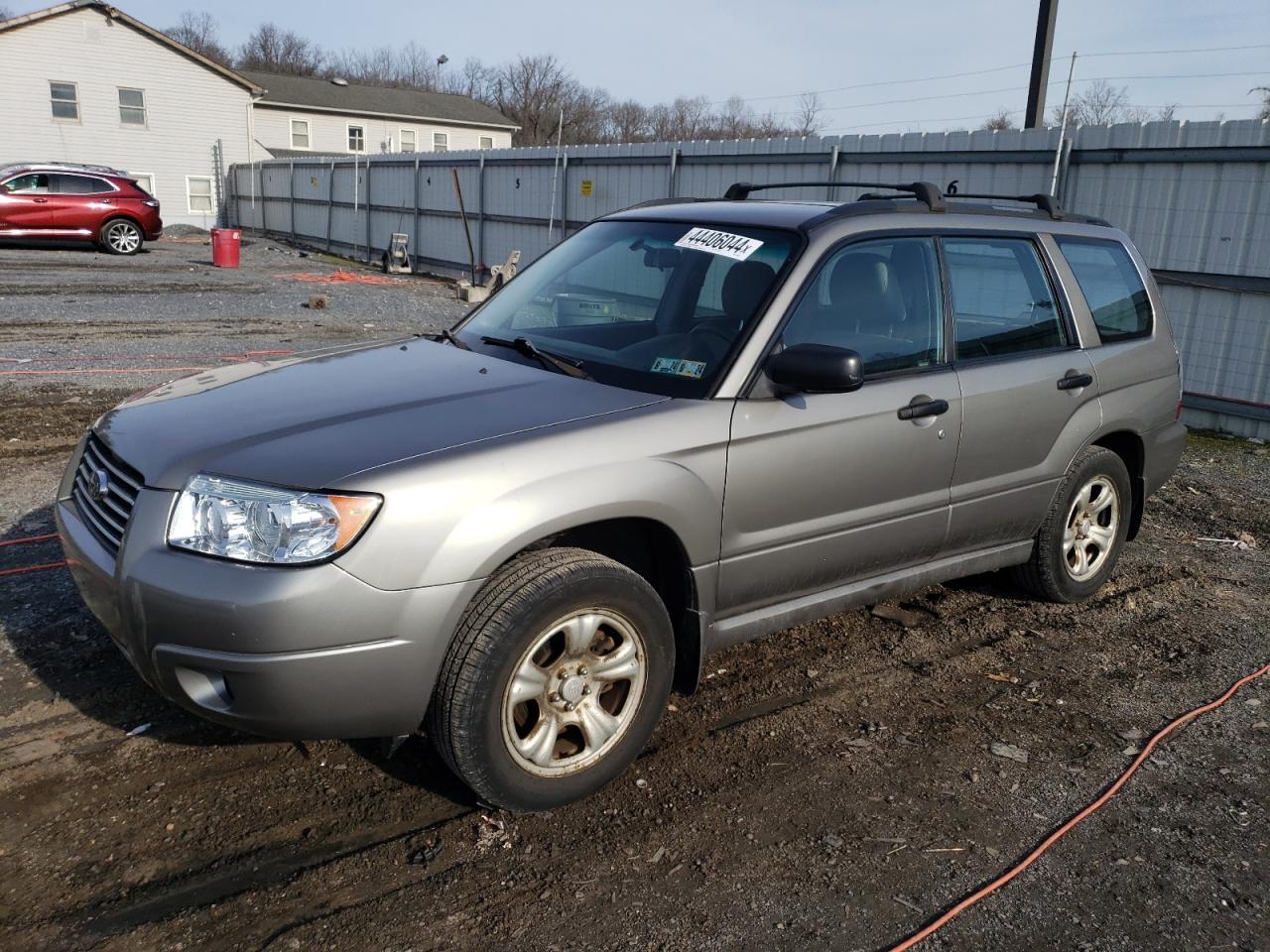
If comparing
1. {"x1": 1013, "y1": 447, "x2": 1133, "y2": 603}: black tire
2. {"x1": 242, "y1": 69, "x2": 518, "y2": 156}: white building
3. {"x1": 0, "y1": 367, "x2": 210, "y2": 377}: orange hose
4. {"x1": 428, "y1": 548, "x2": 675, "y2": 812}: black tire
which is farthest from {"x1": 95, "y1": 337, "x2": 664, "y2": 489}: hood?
{"x1": 242, "y1": 69, "x2": 518, "y2": 156}: white building

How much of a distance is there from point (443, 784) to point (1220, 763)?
9.02 ft

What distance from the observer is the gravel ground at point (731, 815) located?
Answer: 9.11 feet

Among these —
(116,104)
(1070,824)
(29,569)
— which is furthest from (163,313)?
(116,104)

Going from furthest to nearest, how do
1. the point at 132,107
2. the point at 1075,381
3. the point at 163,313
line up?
the point at 132,107, the point at 163,313, the point at 1075,381

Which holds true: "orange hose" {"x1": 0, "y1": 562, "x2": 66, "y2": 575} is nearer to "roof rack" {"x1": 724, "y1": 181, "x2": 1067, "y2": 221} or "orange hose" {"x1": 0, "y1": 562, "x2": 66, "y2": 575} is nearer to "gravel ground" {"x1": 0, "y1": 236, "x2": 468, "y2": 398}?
"roof rack" {"x1": 724, "y1": 181, "x2": 1067, "y2": 221}

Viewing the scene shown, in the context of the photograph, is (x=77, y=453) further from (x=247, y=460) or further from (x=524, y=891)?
(x=524, y=891)

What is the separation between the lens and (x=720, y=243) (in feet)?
13.3

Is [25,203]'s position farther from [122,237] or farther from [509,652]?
[509,652]

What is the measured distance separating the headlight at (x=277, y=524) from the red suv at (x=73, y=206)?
79.4 ft

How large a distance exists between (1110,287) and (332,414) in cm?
383

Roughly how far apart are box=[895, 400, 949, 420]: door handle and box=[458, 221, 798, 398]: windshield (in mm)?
720

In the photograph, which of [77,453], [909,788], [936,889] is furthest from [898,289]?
[77,453]

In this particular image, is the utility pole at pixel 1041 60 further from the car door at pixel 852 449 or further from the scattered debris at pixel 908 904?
the scattered debris at pixel 908 904

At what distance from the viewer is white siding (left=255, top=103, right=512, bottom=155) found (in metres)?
45.2
